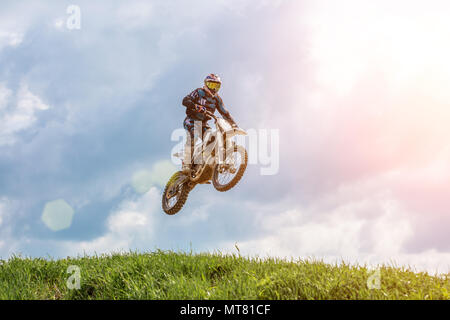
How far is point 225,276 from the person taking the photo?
7582 millimetres

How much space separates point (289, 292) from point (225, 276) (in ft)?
4.64

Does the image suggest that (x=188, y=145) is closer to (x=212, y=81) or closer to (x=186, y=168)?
(x=186, y=168)

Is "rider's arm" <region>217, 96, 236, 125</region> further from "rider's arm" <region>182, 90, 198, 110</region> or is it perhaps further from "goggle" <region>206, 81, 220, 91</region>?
"rider's arm" <region>182, 90, 198, 110</region>

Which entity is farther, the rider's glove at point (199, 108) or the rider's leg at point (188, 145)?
the rider's leg at point (188, 145)

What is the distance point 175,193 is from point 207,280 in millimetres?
5838

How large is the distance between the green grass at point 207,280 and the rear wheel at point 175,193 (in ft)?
9.96

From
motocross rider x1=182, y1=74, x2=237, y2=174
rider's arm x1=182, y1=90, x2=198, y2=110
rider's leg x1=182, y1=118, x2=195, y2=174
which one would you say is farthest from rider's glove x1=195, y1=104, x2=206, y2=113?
rider's leg x1=182, y1=118, x2=195, y2=174

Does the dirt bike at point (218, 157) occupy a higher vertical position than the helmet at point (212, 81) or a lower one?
lower

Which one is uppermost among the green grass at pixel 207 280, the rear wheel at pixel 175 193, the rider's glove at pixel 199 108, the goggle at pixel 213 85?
the goggle at pixel 213 85

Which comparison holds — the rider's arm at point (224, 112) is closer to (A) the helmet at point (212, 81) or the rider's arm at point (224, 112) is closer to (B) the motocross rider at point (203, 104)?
(B) the motocross rider at point (203, 104)

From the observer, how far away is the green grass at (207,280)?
6.58 m

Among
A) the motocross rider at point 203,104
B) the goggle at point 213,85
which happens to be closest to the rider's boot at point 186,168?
the motocross rider at point 203,104

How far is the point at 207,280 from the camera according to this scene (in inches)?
306
